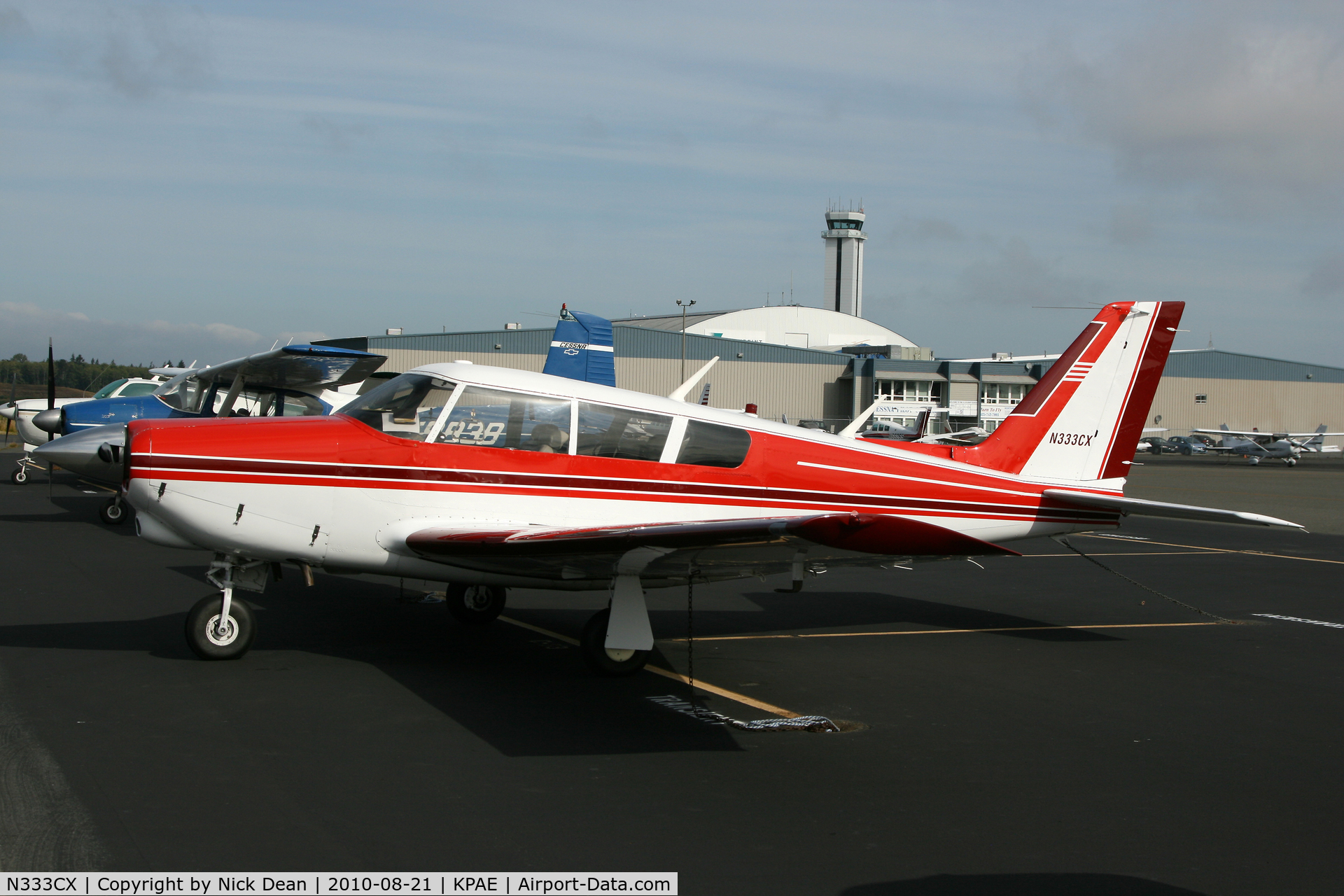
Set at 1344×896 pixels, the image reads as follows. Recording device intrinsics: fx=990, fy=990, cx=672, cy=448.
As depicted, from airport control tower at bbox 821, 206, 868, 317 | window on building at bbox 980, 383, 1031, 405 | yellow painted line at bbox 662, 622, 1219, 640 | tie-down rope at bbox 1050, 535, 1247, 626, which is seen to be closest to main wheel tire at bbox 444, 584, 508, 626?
yellow painted line at bbox 662, 622, 1219, 640

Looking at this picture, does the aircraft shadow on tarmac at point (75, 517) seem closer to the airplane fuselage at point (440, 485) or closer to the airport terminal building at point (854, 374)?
the airplane fuselage at point (440, 485)

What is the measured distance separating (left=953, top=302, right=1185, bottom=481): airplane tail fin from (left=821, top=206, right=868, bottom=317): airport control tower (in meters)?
107

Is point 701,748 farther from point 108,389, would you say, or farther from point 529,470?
point 108,389

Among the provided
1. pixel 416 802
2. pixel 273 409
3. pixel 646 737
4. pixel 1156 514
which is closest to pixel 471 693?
pixel 646 737

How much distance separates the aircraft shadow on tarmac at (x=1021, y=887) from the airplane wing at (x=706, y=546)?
161cm

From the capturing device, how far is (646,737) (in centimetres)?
572

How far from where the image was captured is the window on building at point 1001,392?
73.2 m

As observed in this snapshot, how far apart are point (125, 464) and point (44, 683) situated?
4.91 feet

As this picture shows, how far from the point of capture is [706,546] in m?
5.46

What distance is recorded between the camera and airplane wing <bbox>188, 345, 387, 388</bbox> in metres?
13.5

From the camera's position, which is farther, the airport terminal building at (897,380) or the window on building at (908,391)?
the window on building at (908,391)

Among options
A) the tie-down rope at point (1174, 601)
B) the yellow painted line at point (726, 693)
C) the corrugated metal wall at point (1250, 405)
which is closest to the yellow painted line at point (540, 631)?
the yellow painted line at point (726, 693)

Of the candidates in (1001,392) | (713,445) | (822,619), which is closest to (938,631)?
(822,619)

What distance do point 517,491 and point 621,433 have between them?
91cm
